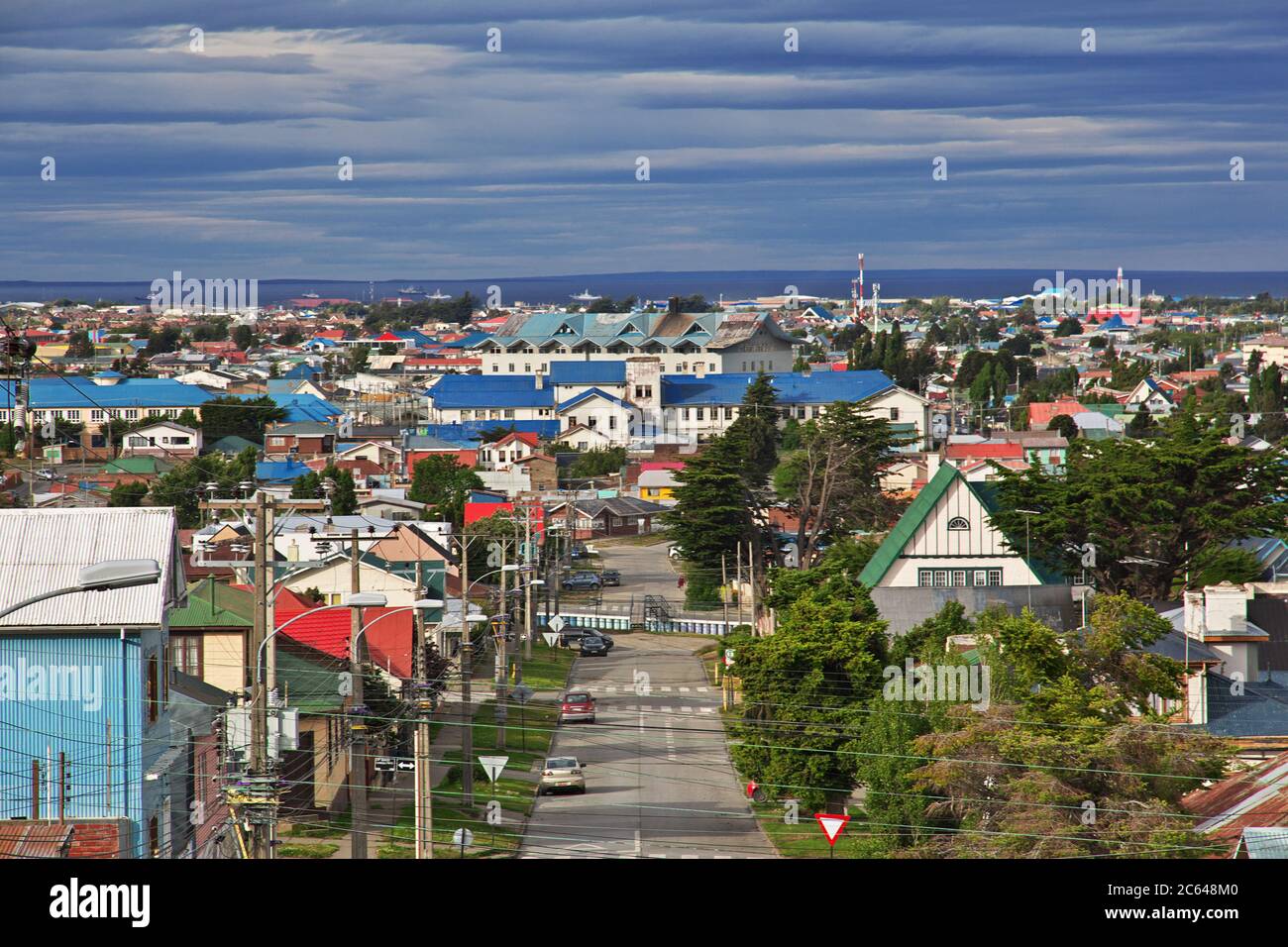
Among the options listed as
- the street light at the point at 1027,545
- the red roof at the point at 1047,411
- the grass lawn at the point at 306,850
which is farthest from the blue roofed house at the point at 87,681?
the red roof at the point at 1047,411

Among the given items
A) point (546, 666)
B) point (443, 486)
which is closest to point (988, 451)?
point (443, 486)

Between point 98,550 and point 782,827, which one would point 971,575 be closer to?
point 782,827

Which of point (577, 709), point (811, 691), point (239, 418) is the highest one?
point (239, 418)

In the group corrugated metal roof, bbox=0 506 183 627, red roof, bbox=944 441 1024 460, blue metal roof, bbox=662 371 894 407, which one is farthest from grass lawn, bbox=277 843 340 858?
blue metal roof, bbox=662 371 894 407

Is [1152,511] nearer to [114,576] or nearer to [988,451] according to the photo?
[114,576]

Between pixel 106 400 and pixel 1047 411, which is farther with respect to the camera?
pixel 106 400

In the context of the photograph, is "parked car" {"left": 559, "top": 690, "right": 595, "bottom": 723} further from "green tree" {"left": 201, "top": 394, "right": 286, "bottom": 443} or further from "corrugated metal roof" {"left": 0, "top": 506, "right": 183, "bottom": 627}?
"green tree" {"left": 201, "top": 394, "right": 286, "bottom": 443}

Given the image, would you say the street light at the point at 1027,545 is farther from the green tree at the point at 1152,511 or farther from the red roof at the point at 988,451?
the red roof at the point at 988,451
